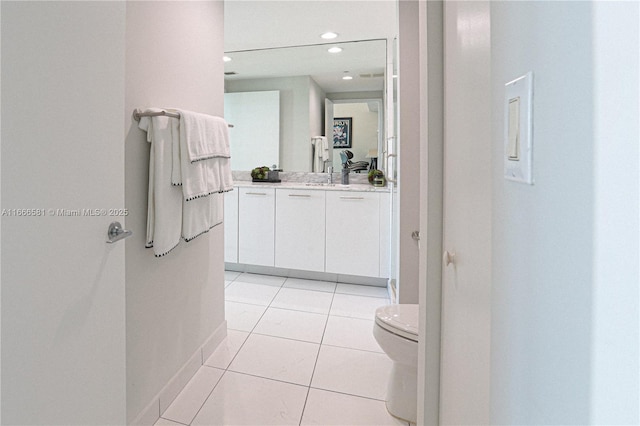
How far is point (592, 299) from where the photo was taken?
0.36 metres

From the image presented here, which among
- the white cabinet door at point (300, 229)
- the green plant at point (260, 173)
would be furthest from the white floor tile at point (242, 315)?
the green plant at point (260, 173)

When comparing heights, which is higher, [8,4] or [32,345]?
[8,4]

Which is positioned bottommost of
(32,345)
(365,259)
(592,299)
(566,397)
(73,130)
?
(365,259)

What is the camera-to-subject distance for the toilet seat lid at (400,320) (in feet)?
4.91

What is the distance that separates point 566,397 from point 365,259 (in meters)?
2.89

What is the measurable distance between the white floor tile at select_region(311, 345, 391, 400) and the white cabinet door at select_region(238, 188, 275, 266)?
4.77 ft

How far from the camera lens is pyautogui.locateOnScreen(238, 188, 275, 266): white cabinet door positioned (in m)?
3.48

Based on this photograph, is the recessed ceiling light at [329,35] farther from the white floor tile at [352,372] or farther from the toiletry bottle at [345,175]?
the white floor tile at [352,372]

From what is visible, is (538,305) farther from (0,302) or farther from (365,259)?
(365,259)

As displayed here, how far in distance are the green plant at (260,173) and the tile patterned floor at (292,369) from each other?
128cm

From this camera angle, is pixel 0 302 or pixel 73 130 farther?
pixel 73 130

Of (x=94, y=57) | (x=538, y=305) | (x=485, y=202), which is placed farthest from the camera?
(x=94, y=57)

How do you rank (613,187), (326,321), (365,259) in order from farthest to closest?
(365,259)
(326,321)
(613,187)

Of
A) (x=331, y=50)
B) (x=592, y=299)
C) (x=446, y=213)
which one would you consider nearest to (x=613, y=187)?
(x=592, y=299)
